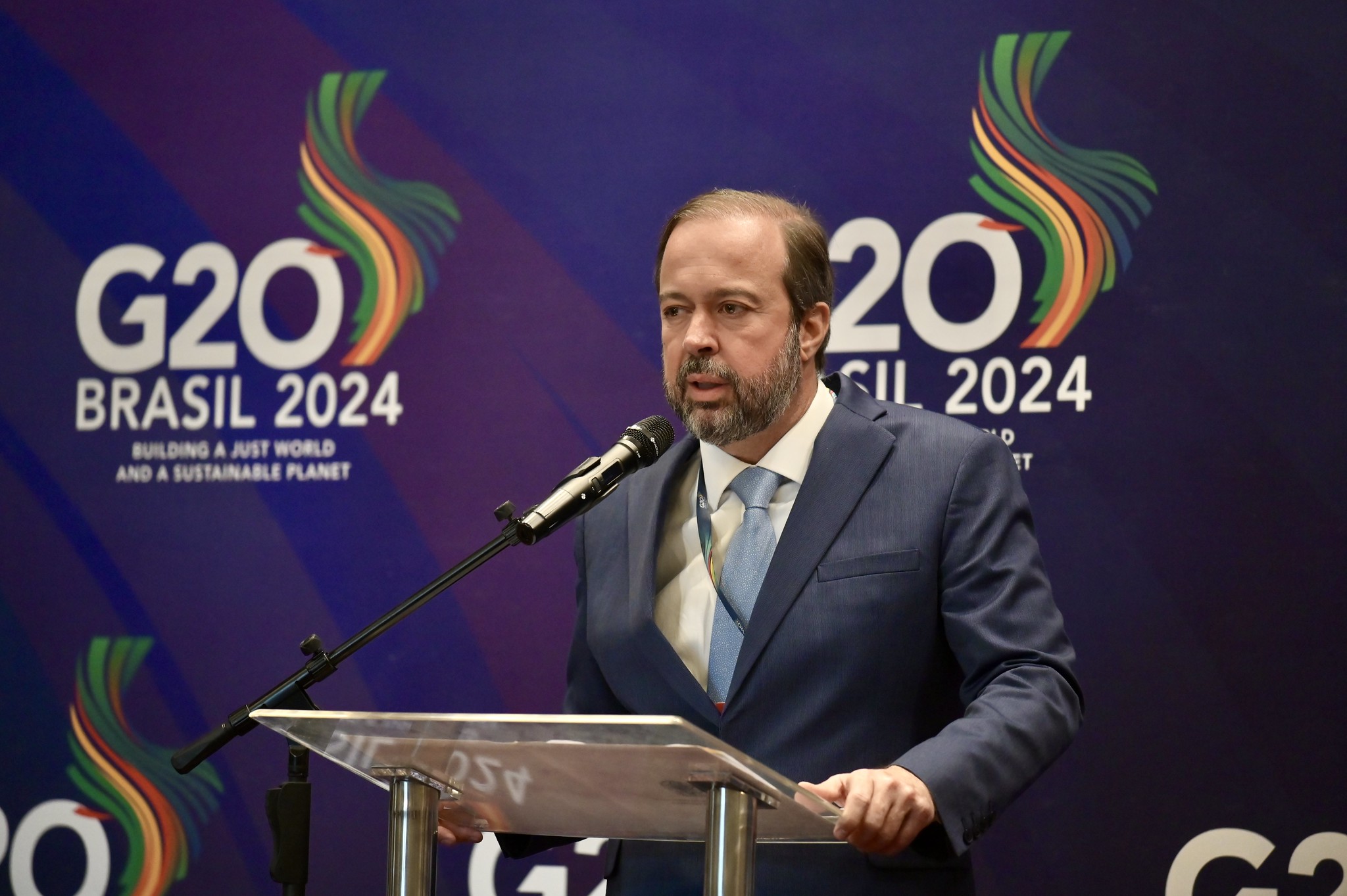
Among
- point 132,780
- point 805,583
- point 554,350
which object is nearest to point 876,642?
point 805,583

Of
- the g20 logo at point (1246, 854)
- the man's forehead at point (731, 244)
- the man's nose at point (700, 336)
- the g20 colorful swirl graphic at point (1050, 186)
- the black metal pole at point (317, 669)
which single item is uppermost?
the g20 colorful swirl graphic at point (1050, 186)

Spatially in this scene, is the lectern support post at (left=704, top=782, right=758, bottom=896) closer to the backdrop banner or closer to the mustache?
the mustache

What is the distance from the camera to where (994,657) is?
6.28 ft

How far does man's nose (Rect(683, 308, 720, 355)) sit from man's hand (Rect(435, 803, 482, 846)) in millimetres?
841

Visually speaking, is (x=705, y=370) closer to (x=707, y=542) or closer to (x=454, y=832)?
(x=707, y=542)

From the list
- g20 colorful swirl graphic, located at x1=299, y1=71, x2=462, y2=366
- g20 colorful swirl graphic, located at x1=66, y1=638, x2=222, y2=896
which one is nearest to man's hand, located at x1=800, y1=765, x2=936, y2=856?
g20 colorful swirl graphic, located at x1=299, y1=71, x2=462, y2=366

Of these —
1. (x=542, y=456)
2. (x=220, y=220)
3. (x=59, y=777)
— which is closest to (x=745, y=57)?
(x=542, y=456)

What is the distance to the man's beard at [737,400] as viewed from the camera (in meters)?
2.19

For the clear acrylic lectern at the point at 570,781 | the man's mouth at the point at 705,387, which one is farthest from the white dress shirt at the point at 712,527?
the clear acrylic lectern at the point at 570,781

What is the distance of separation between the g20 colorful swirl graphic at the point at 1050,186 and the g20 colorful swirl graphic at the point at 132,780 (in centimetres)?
233

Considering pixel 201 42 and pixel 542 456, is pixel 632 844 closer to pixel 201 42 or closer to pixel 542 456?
pixel 542 456

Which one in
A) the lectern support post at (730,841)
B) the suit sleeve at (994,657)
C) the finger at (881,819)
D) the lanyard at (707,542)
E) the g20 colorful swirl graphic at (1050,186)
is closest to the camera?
the lectern support post at (730,841)

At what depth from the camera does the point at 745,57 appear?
Result: 322 centimetres

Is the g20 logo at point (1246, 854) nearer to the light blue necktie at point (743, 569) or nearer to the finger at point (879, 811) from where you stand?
the light blue necktie at point (743, 569)
